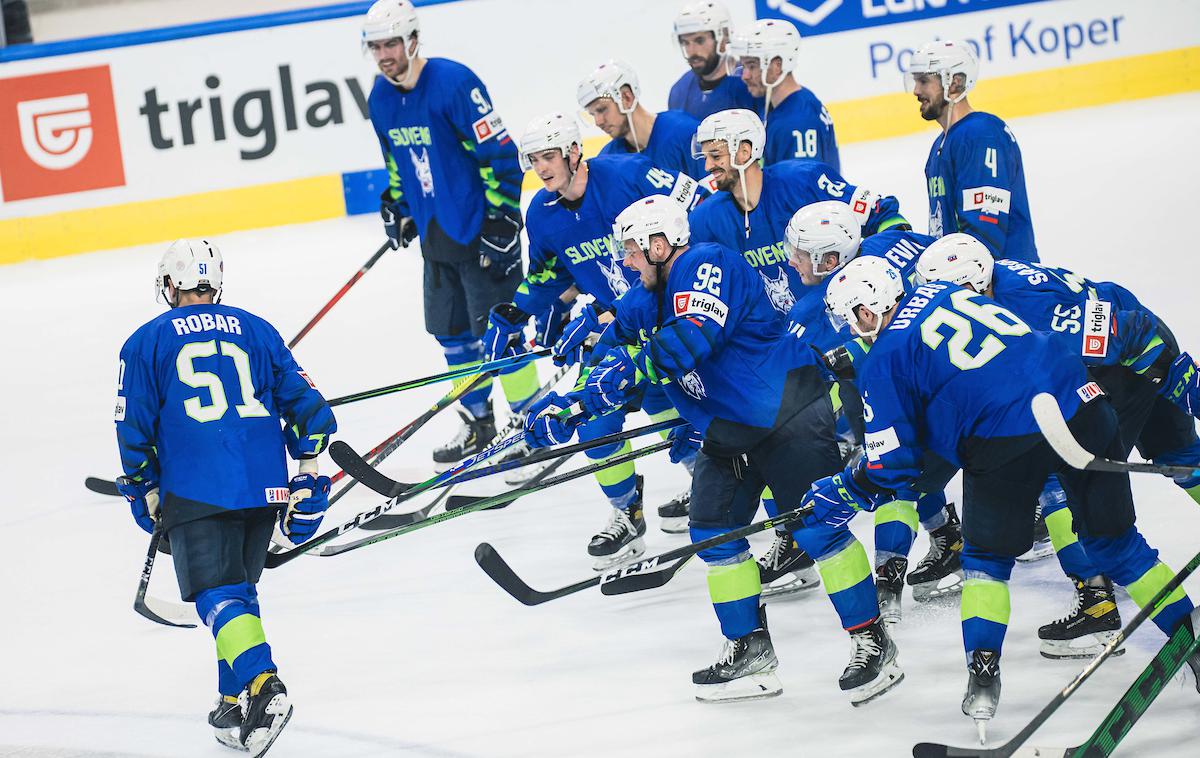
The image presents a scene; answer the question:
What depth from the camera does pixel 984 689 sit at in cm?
337

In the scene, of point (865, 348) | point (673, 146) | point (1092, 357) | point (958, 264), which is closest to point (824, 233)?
point (865, 348)

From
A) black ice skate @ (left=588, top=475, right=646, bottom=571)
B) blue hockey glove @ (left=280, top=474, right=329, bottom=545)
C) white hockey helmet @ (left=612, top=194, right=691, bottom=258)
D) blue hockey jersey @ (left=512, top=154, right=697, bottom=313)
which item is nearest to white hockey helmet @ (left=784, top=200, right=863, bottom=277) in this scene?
white hockey helmet @ (left=612, top=194, right=691, bottom=258)

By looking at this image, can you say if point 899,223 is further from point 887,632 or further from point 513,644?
point 513,644

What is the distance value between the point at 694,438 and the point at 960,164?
3.79ft

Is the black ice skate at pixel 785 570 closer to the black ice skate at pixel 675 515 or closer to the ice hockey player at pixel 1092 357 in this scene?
the black ice skate at pixel 675 515

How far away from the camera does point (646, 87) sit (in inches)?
398

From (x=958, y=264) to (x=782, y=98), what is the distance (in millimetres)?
1971

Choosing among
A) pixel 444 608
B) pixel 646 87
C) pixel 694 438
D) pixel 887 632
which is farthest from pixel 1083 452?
pixel 646 87

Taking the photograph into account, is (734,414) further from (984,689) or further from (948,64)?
(948,64)

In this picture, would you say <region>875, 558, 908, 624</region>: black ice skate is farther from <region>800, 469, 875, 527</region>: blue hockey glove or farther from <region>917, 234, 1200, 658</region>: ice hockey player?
<region>800, 469, 875, 527</region>: blue hockey glove

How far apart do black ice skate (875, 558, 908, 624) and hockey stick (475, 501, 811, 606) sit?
0.49 metres

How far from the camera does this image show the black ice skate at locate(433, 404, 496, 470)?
5.94 metres

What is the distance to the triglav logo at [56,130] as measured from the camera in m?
9.63

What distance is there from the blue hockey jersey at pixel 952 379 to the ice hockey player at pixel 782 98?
1991 mm
